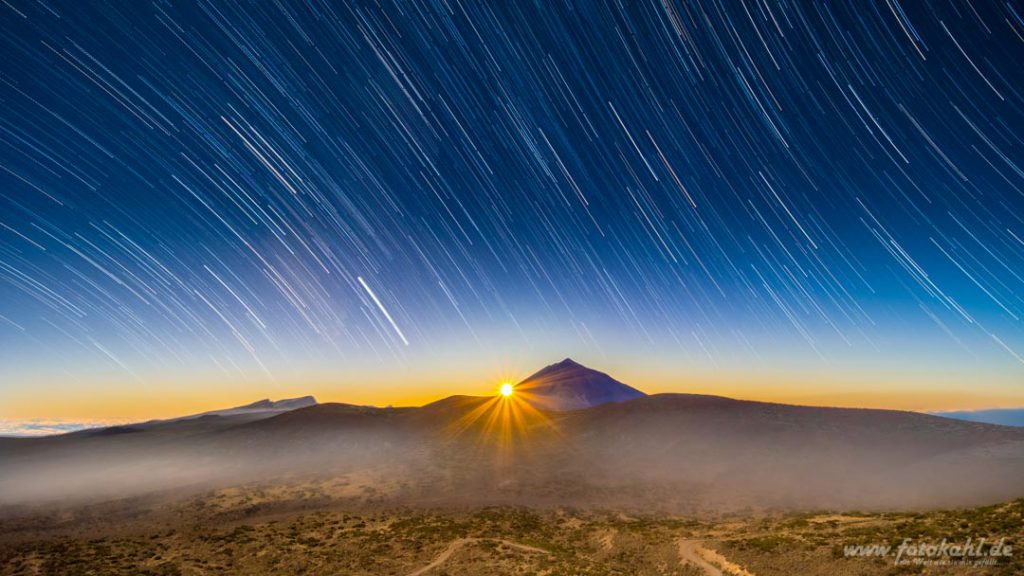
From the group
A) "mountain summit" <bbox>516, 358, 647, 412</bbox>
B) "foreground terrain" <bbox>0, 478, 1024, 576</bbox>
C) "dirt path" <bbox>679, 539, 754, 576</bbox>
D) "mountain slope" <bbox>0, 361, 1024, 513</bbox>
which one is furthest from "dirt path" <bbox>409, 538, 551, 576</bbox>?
"mountain summit" <bbox>516, 358, 647, 412</bbox>

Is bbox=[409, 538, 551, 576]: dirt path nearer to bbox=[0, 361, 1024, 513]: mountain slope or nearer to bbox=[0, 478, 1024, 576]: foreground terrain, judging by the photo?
bbox=[0, 478, 1024, 576]: foreground terrain

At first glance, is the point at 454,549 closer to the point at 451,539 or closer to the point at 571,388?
the point at 451,539

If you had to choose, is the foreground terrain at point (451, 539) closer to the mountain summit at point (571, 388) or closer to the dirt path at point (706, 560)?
the dirt path at point (706, 560)

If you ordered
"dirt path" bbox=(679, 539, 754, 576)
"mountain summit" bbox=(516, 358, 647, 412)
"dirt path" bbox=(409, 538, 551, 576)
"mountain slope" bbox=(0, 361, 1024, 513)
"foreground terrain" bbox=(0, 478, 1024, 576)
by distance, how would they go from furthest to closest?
"mountain summit" bbox=(516, 358, 647, 412) < "mountain slope" bbox=(0, 361, 1024, 513) < "dirt path" bbox=(409, 538, 551, 576) < "foreground terrain" bbox=(0, 478, 1024, 576) < "dirt path" bbox=(679, 539, 754, 576)

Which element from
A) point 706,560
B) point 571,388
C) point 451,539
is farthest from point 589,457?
point 571,388

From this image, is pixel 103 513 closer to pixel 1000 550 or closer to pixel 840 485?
pixel 1000 550

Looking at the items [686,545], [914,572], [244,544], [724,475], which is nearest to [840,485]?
[724,475]
